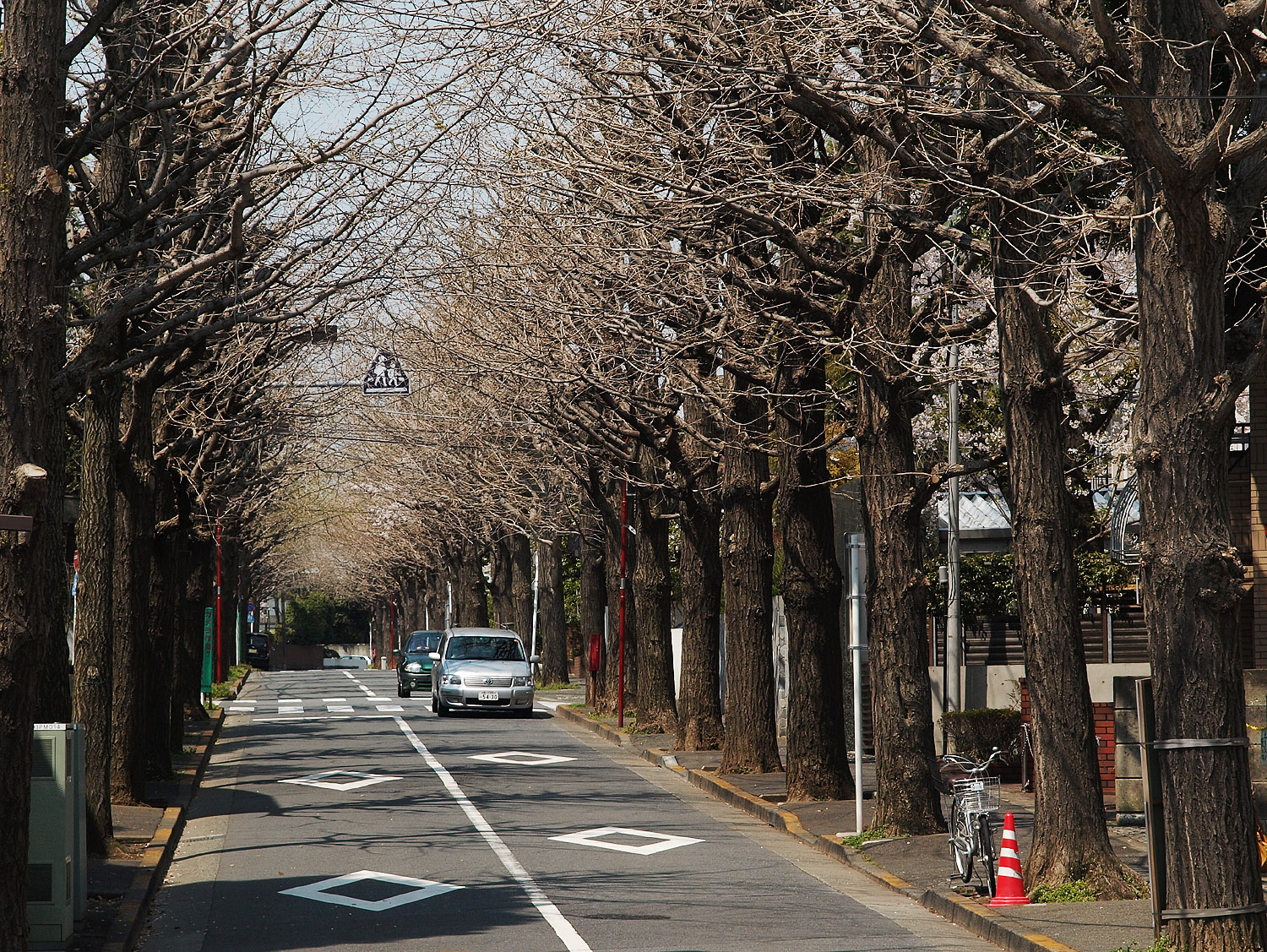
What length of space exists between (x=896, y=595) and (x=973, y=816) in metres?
3.30

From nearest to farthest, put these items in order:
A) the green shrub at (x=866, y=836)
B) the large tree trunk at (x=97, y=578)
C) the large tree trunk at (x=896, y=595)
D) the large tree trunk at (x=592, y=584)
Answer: the green shrub at (x=866, y=836)
the large tree trunk at (x=896, y=595)
the large tree trunk at (x=97, y=578)
the large tree trunk at (x=592, y=584)

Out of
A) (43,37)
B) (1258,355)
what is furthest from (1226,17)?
(43,37)

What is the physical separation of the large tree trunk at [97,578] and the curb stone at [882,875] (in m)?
6.74

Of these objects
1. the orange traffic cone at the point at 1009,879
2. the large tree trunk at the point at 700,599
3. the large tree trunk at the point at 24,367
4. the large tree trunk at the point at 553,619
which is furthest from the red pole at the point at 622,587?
the large tree trunk at the point at 24,367

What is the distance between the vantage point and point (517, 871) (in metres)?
12.5

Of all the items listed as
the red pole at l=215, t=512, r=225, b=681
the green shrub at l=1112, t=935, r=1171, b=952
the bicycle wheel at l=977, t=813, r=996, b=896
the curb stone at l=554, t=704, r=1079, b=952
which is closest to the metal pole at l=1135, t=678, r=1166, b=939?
the green shrub at l=1112, t=935, r=1171, b=952

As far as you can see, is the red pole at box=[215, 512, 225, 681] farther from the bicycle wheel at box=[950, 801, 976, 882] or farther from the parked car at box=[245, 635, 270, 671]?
the parked car at box=[245, 635, 270, 671]

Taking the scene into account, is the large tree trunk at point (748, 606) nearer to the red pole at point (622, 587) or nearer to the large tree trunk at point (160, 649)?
the red pole at point (622, 587)

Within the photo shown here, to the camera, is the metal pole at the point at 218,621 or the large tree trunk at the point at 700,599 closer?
the large tree trunk at the point at 700,599

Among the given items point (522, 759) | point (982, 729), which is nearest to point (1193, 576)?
point (982, 729)

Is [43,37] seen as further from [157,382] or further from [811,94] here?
[157,382]

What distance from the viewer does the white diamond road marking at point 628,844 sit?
46.0ft

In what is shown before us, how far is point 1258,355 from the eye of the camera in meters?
8.10

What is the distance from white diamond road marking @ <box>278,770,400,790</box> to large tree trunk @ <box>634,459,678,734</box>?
7.20 m
